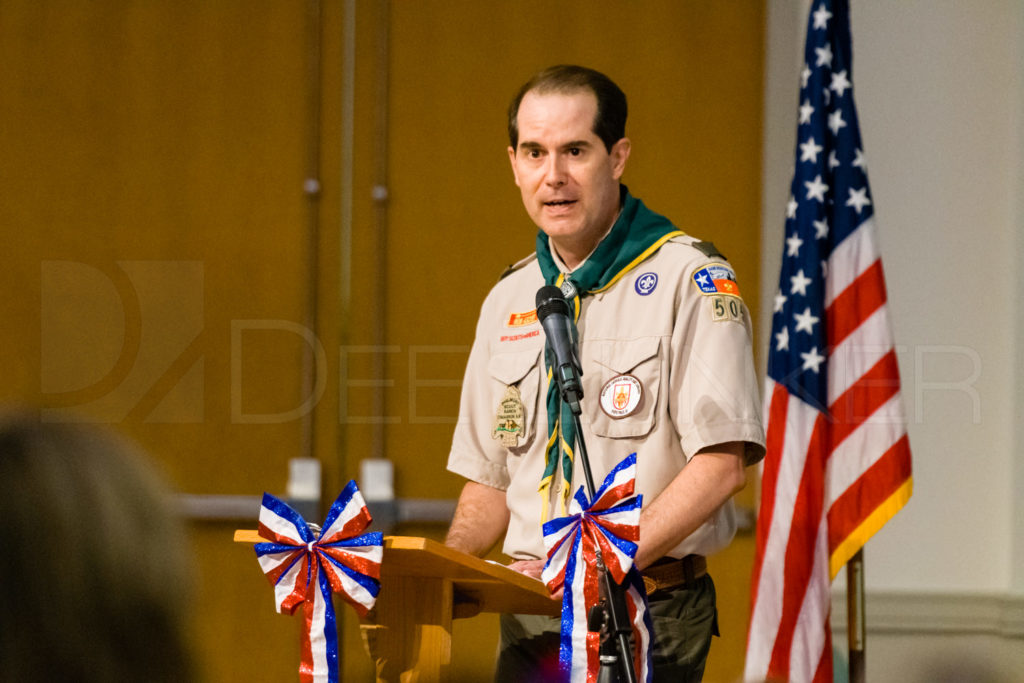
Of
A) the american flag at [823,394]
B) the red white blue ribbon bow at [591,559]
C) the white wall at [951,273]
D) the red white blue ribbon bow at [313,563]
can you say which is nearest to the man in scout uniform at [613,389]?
the red white blue ribbon bow at [591,559]

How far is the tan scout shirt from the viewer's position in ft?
6.56

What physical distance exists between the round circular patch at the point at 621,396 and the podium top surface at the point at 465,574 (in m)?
0.38

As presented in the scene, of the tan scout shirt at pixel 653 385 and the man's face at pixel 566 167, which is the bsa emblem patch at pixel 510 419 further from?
the man's face at pixel 566 167

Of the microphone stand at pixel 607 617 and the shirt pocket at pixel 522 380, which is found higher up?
the shirt pocket at pixel 522 380

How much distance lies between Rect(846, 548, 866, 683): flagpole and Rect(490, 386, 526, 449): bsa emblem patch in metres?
1.39

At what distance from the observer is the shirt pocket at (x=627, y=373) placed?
6.74ft

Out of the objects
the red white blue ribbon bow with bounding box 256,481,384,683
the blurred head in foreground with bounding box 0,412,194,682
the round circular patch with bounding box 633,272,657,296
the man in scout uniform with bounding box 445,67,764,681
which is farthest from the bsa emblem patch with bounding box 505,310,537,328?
the blurred head in foreground with bounding box 0,412,194,682

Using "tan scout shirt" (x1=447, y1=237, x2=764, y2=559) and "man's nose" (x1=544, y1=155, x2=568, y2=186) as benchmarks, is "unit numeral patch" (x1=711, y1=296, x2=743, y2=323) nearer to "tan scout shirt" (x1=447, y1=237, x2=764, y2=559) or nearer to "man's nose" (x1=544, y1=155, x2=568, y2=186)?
"tan scout shirt" (x1=447, y1=237, x2=764, y2=559)

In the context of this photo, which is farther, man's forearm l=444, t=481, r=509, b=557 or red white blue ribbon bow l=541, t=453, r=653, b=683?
man's forearm l=444, t=481, r=509, b=557

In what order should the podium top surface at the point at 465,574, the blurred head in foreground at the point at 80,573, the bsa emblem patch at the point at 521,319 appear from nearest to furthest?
the blurred head in foreground at the point at 80,573 < the podium top surface at the point at 465,574 < the bsa emblem patch at the point at 521,319

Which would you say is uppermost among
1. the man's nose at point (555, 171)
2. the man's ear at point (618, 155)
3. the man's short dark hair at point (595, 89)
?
the man's short dark hair at point (595, 89)

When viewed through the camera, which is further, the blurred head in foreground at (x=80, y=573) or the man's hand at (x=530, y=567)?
the man's hand at (x=530, y=567)

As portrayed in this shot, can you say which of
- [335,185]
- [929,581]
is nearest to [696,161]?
[335,185]

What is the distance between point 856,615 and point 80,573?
2.82m
